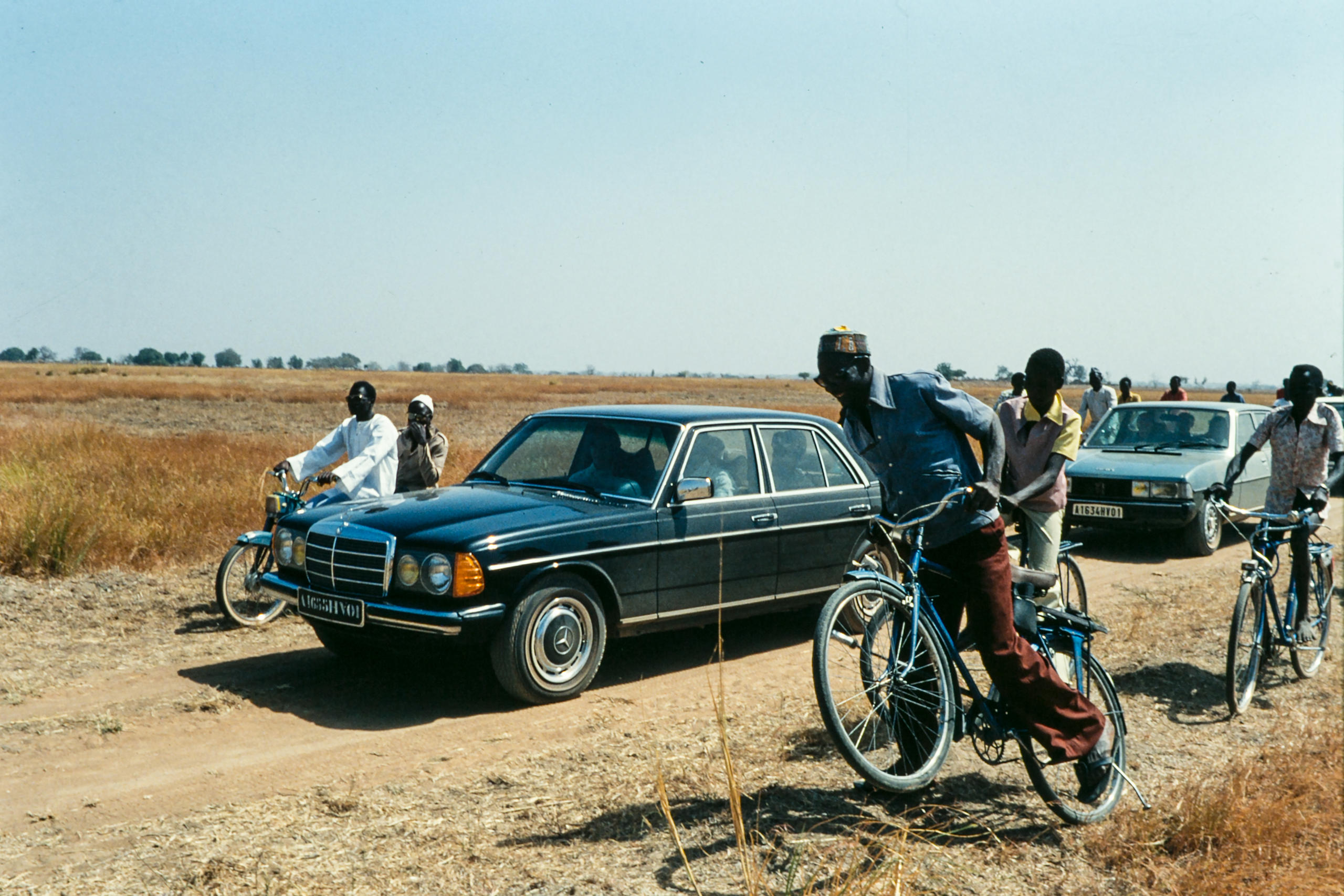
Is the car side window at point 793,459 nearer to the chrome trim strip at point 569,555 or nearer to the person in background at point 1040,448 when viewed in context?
the chrome trim strip at point 569,555

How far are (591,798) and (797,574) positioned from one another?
3.13 meters

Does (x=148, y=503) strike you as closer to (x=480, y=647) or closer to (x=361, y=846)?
(x=480, y=647)

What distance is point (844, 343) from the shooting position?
431 centimetres

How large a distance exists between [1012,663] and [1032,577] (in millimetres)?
446

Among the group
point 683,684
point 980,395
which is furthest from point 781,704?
point 980,395

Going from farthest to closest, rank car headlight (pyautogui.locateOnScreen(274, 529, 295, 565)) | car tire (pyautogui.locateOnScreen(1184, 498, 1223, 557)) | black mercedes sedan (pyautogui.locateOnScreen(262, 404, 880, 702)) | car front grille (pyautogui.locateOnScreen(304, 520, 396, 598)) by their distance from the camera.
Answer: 1. car tire (pyautogui.locateOnScreen(1184, 498, 1223, 557))
2. car headlight (pyautogui.locateOnScreen(274, 529, 295, 565))
3. car front grille (pyautogui.locateOnScreen(304, 520, 396, 598))
4. black mercedes sedan (pyautogui.locateOnScreen(262, 404, 880, 702))

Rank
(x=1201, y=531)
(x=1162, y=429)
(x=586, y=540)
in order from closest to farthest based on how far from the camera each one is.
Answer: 1. (x=586, y=540)
2. (x=1201, y=531)
3. (x=1162, y=429)

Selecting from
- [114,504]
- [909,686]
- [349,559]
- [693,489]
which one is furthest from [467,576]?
[114,504]

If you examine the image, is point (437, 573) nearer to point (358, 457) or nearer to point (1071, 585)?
point (358, 457)

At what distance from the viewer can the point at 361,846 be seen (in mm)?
4188

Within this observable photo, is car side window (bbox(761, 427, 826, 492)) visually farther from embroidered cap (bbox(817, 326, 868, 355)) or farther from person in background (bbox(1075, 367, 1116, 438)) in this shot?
person in background (bbox(1075, 367, 1116, 438))

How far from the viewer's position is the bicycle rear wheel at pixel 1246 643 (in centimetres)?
623

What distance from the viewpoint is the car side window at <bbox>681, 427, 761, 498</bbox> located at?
7.26 m

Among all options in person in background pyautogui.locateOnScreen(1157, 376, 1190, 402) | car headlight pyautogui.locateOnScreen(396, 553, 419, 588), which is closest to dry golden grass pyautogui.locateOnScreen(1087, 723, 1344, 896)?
car headlight pyautogui.locateOnScreen(396, 553, 419, 588)
